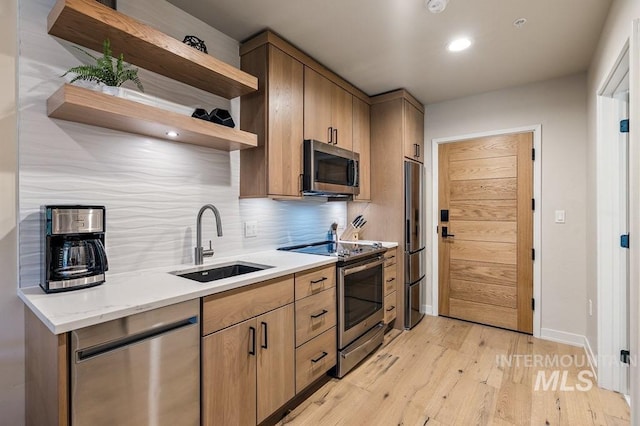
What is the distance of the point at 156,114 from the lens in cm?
148

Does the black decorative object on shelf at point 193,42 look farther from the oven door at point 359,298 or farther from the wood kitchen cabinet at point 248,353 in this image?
the oven door at point 359,298

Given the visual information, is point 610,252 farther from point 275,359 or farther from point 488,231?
point 275,359

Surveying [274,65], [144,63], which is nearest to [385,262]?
[274,65]

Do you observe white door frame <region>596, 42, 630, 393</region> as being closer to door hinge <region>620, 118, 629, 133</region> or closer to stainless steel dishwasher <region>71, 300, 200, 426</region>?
door hinge <region>620, 118, 629, 133</region>

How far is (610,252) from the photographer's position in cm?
204

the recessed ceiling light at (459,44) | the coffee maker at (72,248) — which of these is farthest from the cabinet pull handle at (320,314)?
the recessed ceiling light at (459,44)

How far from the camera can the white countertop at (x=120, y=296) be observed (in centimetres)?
102

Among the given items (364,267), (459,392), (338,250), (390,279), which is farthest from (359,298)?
(459,392)

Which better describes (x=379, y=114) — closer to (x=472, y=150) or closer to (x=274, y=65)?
(x=472, y=150)

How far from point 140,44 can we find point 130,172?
64 cm

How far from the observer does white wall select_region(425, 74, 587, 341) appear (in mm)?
2750

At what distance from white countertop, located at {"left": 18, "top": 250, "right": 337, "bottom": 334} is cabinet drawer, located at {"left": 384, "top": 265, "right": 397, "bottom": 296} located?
133cm

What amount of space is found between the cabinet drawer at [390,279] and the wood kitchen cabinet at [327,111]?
4.04 feet

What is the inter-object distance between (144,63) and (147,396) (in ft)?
5.30
